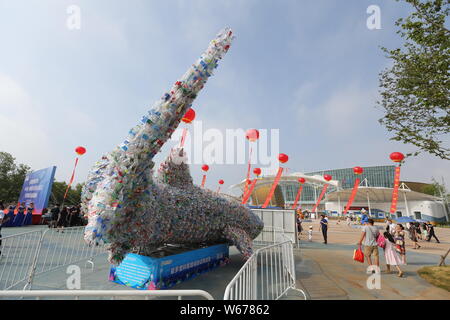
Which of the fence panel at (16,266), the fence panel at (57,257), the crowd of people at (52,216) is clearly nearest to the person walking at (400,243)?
the fence panel at (57,257)

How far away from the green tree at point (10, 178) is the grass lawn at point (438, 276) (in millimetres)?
43062

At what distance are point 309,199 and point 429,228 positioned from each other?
61.7m

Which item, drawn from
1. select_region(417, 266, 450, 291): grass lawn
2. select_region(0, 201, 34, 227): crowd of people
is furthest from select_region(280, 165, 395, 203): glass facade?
select_region(417, 266, 450, 291): grass lawn

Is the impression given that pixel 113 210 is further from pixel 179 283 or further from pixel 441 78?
pixel 441 78

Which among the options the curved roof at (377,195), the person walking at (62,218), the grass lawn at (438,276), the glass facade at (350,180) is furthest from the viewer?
the glass facade at (350,180)

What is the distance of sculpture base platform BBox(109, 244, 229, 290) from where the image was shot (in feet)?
14.3

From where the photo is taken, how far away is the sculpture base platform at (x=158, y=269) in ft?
14.3

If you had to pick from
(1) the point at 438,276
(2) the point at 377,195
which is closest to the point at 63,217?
(1) the point at 438,276

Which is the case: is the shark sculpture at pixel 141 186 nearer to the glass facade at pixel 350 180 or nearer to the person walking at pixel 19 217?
the person walking at pixel 19 217

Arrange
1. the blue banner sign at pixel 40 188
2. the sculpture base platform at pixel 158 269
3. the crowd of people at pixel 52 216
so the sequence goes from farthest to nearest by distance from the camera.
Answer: the blue banner sign at pixel 40 188, the crowd of people at pixel 52 216, the sculpture base platform at pixel 158 269

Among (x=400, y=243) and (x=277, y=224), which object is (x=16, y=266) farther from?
(x=400, y=243)

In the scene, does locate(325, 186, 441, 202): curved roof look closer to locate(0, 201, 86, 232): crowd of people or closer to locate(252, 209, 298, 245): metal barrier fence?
locate(252, 209, 298, 245): metal barrier fence

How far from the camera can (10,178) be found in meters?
33.5

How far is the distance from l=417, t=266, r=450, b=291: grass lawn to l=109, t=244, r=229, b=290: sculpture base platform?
549 cm
